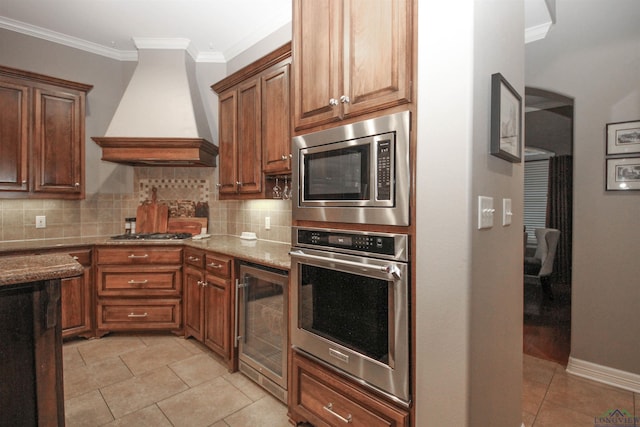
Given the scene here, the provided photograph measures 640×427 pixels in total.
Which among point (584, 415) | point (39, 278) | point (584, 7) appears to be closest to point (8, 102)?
point (39, 278)

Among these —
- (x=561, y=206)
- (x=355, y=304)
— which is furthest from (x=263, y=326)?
(x=561, y=206)

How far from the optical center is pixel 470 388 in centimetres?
127

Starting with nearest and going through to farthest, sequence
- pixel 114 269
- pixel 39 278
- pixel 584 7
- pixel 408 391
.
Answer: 1. pixel 39 278
2. pixel 408 391
3. pixel 584 7
4. pixel 114 269

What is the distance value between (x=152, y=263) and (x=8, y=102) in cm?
183

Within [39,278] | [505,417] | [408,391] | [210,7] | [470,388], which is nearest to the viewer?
[39,278]

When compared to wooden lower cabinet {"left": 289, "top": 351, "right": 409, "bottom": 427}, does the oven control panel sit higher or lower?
higher

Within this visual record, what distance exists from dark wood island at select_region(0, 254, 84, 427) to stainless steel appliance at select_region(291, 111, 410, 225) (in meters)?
1.09

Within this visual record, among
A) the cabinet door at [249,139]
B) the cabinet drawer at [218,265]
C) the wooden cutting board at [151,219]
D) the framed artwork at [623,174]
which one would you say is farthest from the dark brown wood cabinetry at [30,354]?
the framed artwork at [623,174]

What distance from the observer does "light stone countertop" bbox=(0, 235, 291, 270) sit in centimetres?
Result: 227

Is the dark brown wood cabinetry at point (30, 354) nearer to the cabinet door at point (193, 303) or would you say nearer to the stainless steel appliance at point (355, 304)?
the stainless steel appliance at point (355, 304)

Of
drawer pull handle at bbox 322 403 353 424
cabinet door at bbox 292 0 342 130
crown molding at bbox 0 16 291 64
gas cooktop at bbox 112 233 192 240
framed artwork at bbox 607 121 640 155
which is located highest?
crown molding at bbox 0 16 291 64

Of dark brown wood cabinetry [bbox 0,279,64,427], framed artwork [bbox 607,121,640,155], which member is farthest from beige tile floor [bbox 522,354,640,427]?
dark brown wood cabinetry [bbox 0,279,64,427]

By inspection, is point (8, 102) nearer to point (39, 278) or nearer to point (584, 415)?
point (39, 278)

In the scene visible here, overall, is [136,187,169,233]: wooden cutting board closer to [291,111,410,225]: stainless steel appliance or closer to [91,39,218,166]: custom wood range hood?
[91,39,218,166]: custom wood range hood
